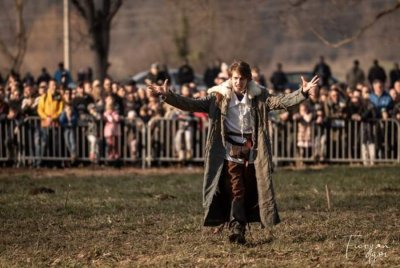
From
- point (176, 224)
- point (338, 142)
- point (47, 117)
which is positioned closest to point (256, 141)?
point (176, 224)

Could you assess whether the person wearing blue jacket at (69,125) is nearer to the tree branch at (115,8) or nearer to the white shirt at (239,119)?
the tree branch at (115,8)

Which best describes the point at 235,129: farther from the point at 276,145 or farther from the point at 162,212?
the point at 276,145

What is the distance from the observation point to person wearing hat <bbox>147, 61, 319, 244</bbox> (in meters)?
11.3

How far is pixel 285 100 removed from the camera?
37.3 feet

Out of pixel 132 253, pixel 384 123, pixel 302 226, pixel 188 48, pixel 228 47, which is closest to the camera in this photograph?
pixel 132 253

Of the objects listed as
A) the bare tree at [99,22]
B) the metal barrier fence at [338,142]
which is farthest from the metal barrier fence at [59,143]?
the bare tree at [99,22]

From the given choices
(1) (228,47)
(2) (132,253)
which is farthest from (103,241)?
(1) (228,47)

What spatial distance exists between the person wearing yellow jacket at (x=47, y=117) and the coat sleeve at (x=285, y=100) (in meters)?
11.3

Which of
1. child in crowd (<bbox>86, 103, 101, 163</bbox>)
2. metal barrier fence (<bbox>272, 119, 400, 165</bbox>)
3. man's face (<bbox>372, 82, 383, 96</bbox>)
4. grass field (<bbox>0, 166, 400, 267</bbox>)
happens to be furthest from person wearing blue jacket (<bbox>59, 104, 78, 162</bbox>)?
man's face (<bbox>372, 82, 383, 96</bbox>)

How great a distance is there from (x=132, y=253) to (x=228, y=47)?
154 feet

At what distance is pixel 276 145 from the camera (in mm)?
21906

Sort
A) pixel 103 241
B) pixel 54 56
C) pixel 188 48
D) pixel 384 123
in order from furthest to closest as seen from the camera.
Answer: pixel 54 56 < pixel 188 48 < pixel 384 123 < pixel 103 241

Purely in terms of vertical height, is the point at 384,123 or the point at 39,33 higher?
the point at 39,33

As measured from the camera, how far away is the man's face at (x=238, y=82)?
11.2 metres
